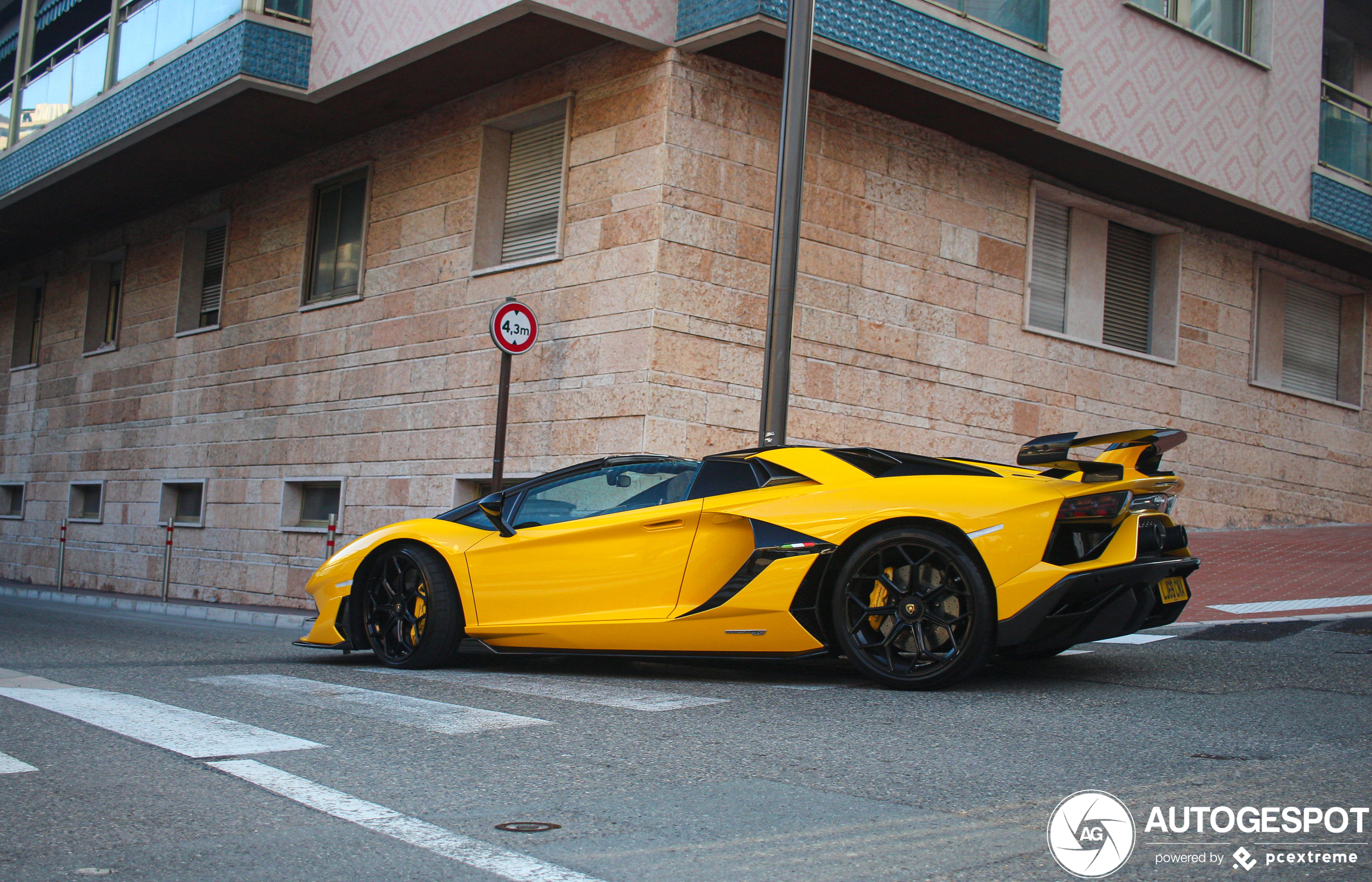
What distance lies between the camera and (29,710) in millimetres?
5062

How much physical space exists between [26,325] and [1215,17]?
808 inches

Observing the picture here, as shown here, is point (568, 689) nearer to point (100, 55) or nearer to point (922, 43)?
point (922, 43)

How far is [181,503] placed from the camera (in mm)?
17656

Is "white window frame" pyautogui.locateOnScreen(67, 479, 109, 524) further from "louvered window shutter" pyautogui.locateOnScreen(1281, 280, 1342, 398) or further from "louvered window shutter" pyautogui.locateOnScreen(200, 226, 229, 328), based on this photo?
"louvered window shutter" pyautogui.locateOnScreen(1281, 280, 1342, 398)

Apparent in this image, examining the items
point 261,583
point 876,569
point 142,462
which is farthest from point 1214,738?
point 142,462

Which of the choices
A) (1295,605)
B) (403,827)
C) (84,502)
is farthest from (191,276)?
(403,827)

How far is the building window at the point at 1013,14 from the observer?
12.4m

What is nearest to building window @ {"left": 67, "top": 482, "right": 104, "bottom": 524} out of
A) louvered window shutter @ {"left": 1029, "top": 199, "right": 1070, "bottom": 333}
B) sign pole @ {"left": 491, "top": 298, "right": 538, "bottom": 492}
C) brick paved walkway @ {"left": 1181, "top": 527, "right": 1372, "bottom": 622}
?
sign pole @ {"left": 491, "top": 298, "right": 538, "bottom": 492}

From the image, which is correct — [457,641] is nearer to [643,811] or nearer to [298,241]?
[643,811]

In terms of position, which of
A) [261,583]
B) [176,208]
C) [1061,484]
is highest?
[176,208]

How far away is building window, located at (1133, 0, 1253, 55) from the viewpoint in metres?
14.2

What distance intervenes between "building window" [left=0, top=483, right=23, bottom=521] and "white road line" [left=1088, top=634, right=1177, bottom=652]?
19.7m

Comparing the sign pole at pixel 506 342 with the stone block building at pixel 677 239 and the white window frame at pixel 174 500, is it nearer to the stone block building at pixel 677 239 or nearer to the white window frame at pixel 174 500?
the stone block building at pixel 677 239

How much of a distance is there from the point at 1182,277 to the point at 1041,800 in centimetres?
1335
